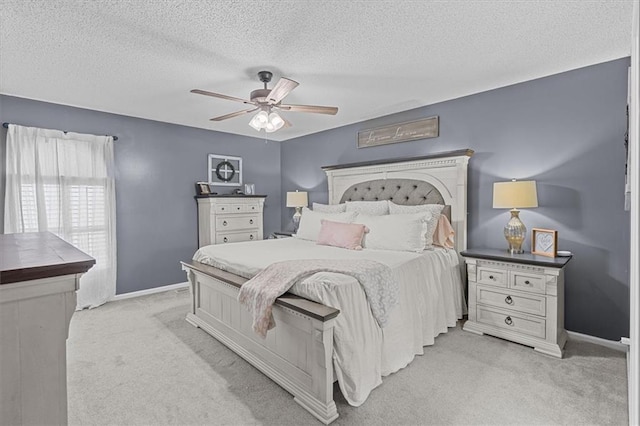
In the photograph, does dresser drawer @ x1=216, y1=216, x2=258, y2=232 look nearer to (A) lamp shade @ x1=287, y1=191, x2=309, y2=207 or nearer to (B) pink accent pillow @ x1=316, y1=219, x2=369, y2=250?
(A) lamp shade @ x1=287, y1=191, x2=309, y2=207

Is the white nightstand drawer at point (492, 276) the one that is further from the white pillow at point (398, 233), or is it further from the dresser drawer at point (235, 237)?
the dresser drawer at point (235, 237)

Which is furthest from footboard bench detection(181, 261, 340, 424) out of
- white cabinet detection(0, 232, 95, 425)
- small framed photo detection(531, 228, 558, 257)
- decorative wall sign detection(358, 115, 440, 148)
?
decorative wall sign detection(358, 115, 440, 148)

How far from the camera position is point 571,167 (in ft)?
9.30

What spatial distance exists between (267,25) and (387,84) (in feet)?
4.85

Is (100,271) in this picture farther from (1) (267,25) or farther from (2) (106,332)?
(1) (267,25)

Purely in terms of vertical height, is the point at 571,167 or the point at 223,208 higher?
the point at 571,167

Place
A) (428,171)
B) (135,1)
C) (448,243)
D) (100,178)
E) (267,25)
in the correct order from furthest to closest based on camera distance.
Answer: (100,178) → (428,171) → (448,243) → (267,25) → (135,1)

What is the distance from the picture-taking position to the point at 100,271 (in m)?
3.90

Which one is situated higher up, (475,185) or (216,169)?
(216,169)

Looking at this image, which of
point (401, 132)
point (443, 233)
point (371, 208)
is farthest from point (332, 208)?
point (443, 233)

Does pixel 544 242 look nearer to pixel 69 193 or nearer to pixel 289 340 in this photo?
pixel 289 340

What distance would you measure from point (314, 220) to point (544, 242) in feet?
7.76

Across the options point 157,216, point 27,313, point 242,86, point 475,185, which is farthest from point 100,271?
point 475,185

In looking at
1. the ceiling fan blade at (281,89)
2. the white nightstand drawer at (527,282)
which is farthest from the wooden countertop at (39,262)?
the white nightstand drawer at (527,282)
